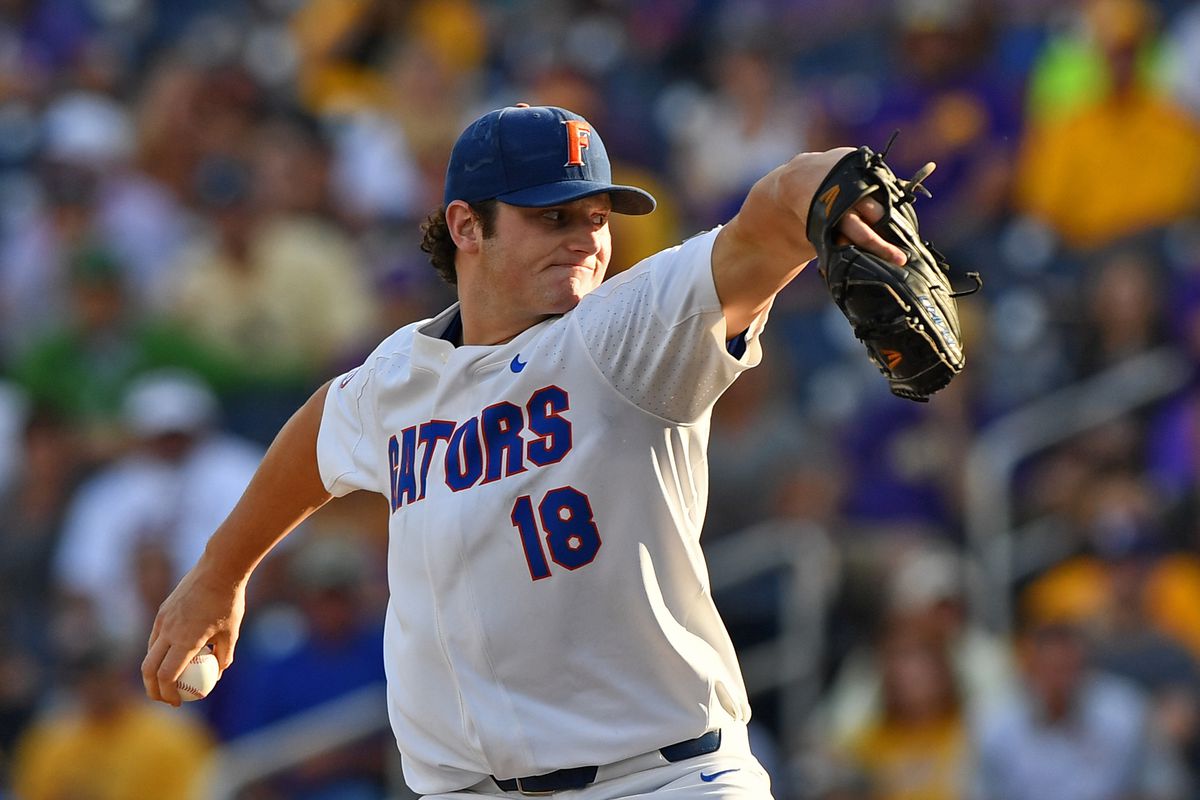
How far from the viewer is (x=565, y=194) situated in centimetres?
343

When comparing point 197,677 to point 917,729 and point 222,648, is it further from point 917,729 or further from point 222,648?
point 917,729

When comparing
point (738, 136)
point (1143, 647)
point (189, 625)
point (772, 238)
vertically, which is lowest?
point (1143, 647)

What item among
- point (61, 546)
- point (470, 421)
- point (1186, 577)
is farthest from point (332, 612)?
point (470, 421)

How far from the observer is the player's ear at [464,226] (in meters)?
3.65

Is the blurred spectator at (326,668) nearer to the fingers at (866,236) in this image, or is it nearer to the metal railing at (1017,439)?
the metal railing at (1017,439)

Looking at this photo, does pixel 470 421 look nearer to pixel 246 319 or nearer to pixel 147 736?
pixel 147 736

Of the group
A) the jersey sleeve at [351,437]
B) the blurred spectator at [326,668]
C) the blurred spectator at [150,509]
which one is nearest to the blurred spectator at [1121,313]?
the blurred spectator at [326,668]

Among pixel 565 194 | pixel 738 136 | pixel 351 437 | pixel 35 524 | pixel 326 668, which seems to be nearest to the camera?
pixel 565 194

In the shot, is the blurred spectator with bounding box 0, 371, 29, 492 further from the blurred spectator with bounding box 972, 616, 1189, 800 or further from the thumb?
the thumb

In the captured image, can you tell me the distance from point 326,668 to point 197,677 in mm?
3468

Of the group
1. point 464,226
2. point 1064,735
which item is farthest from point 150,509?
point 464,226

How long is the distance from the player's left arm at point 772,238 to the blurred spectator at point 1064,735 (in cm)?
385

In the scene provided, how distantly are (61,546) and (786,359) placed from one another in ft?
11.1

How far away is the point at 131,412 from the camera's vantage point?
28.7ft
